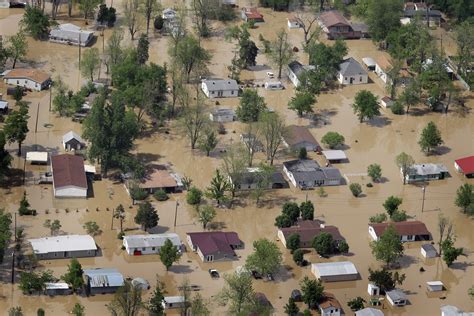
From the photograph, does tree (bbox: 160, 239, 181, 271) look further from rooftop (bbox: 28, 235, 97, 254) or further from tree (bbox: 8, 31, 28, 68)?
tree (bbox: 8, 31, 28, 68)

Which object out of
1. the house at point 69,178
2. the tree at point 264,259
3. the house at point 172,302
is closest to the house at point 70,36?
the house at point 69,178

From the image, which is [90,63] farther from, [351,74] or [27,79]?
[351,74]

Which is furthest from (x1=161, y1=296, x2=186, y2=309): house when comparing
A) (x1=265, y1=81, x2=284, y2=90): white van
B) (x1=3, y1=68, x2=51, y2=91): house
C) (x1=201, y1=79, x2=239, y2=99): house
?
(x1=265, y1=81, x2=284, y2=90): white van

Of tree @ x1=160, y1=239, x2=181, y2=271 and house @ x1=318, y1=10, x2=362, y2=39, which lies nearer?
tree @ x1=160, y1=239, x2=181, y2=271

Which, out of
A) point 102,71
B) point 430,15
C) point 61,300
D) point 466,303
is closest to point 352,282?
point 466,303

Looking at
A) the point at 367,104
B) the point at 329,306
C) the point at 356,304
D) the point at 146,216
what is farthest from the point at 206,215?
the point at 367,104
